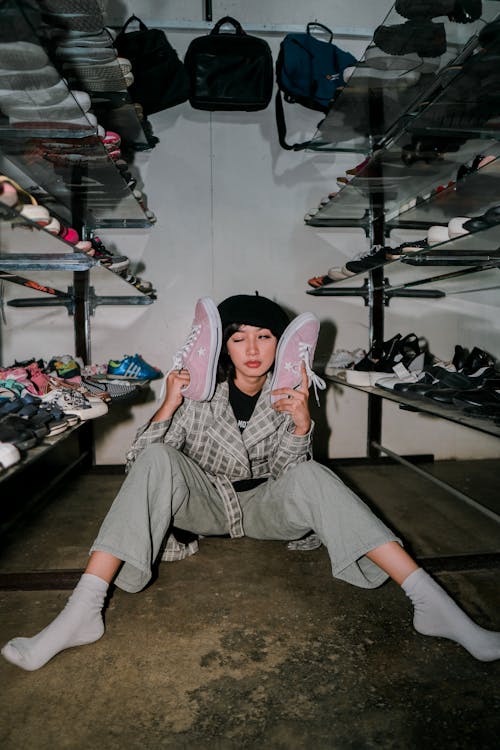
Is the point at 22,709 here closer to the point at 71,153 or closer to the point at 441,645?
the point at 441,645

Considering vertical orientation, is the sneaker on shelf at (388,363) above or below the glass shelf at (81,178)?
below

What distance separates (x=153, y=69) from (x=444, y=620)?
11.3 feet

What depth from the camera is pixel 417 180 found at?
307 centimetres

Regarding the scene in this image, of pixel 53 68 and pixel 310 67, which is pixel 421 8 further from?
pixel 53 68

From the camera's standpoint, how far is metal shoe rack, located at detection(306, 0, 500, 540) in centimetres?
209

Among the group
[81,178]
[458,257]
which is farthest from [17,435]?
[458,257]

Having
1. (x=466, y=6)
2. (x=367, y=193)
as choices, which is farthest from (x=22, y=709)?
(x=367, y=193)

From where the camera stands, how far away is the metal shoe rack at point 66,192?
5.36 feet

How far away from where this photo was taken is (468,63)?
187 cm

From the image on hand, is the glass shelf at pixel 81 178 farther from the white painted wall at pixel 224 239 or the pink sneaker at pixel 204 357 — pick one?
the pink sneaker at pixel 204 357

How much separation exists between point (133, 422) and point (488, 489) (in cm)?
257

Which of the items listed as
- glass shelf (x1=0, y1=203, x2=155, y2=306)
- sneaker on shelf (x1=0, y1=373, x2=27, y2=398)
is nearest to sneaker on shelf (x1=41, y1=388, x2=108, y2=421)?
sneaker on shelf (x1=0, y1=373, x2=27, y2=398)

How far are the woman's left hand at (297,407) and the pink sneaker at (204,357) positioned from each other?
0.94 feet

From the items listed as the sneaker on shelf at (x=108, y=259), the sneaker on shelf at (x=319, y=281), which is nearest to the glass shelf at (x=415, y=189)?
the sneaker on shelf at (x=319, y=281)
